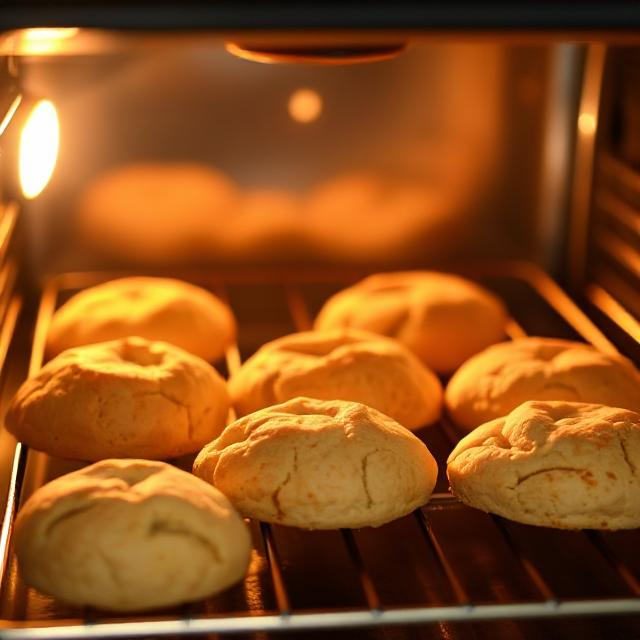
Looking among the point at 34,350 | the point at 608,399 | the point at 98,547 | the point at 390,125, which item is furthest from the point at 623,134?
the point at 98,547

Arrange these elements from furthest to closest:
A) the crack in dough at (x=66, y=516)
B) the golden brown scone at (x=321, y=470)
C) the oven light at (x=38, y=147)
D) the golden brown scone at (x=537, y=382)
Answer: the oven light at (x=38, y=147)
the golden brown scone at (x=537, y=382)
the golden brown scone at (x=321, y=470)
the crack in dough at (x=66, y=516)

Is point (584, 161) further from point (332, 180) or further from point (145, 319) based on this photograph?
point (145, 319)

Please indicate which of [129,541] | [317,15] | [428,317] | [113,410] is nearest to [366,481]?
[129,541]

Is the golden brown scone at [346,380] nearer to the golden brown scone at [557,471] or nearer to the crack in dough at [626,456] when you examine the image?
the golden brown scone at [557,471]

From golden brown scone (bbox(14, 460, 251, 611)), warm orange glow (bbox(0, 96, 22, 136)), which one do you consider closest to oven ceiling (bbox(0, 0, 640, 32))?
warm orange glow (bbox(0, 96, 22, 136))

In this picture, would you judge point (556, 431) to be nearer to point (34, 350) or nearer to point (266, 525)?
point (266, 525)

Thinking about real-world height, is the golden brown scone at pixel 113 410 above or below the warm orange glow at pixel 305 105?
below

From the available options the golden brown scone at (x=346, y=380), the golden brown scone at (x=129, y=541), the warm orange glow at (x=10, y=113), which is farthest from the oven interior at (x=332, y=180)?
the golden brown scone at (x=129, y=541)
